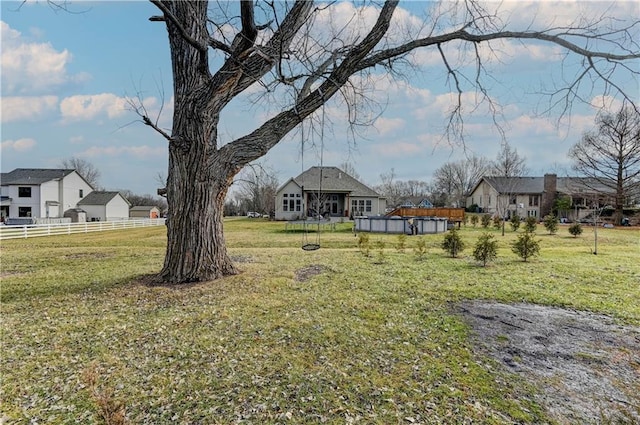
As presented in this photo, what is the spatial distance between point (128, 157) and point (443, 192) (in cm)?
5331

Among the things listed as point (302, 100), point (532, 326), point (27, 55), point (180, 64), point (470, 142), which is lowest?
point (532, 326)

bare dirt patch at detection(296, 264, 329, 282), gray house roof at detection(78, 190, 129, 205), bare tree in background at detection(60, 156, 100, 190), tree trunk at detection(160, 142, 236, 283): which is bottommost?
bare dirt patch at detection(296, 264, 329, 282)

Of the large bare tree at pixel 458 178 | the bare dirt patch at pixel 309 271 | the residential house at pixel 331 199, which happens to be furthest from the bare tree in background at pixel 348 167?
the large bare tree at pixel 458 178

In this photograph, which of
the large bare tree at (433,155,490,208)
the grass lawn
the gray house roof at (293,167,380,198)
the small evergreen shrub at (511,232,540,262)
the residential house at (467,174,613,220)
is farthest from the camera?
the large bare tree at (433,155,490,208)

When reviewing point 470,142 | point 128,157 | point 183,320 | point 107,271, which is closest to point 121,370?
point 183,320

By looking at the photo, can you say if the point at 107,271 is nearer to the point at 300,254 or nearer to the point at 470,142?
the point at 300,254

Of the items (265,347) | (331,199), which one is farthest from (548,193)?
(265,347)

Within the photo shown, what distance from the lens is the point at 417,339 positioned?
4039 mm

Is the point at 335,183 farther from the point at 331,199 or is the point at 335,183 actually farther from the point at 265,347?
the point at 265,347

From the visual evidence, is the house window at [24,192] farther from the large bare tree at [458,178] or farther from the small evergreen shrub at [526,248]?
the large bare tree at [458,178]

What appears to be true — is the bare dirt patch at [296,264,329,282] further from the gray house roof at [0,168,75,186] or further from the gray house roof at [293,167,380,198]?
the gray house roof at [0,168,75,186]

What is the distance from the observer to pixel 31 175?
38125 millimetres

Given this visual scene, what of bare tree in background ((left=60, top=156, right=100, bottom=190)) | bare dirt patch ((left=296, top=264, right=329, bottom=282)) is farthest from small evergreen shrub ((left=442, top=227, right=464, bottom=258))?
bare tree in background ((left=60, top=156, right=100, bottom=190))

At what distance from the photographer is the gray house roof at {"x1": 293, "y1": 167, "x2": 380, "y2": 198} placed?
32.2m
